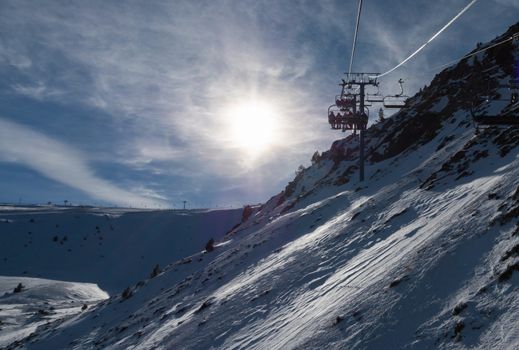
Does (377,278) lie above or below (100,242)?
below

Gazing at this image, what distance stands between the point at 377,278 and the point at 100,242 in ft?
270

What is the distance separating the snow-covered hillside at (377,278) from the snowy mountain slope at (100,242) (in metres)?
42.1

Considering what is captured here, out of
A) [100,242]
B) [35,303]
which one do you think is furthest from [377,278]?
[100,242]

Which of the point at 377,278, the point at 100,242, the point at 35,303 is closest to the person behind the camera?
the point at 377,278

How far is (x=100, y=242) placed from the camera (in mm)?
84500

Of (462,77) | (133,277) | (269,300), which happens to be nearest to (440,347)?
(269,300)

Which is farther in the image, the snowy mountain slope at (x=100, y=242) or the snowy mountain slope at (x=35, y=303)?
the snowy mountain slope at (x=100, y=242)

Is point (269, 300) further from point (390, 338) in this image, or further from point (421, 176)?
point (421, 176)

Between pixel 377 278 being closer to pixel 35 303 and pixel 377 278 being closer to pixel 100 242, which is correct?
pixel 35 303

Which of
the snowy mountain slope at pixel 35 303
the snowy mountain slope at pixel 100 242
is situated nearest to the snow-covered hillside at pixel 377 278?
the snowy mountain slope at pixel 35 303

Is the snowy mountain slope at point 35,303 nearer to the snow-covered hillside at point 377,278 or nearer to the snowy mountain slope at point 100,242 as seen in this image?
the snow-covered hillside at point 377,278

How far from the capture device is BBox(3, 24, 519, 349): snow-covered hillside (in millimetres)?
7918

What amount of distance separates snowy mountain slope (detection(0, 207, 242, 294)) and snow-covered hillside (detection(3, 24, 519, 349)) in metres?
42.1

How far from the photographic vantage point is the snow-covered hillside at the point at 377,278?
312 inches
